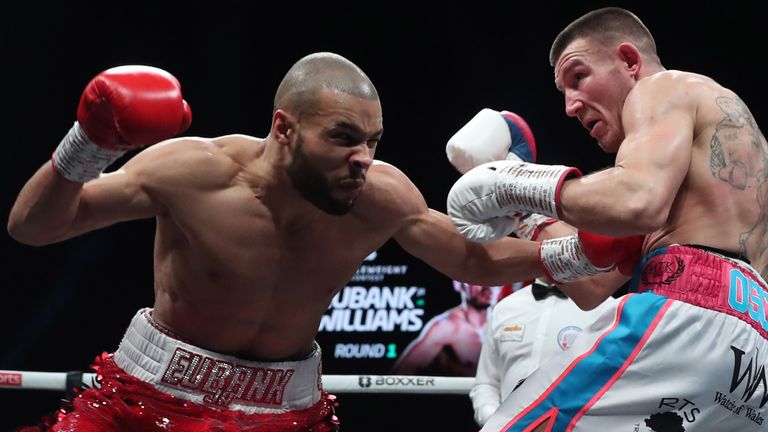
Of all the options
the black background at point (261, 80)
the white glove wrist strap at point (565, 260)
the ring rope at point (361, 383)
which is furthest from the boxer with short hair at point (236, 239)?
the black background at point (261, 80)

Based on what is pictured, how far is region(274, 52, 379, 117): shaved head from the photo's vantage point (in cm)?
200

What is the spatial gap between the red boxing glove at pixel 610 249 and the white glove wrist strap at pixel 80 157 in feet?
3.43

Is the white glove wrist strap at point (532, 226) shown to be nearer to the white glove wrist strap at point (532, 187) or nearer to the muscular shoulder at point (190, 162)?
the white glove wrist strap at point (532, 187)

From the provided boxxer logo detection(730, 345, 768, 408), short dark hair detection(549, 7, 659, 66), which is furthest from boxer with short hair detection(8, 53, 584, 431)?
boxxer logo detection(730, 345, 768, 408)

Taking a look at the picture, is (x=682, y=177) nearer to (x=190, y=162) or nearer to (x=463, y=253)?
(x=463, y=253)

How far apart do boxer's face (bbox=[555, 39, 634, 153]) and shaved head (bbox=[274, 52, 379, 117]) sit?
0.48 m

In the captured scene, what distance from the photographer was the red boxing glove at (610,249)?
1.96m

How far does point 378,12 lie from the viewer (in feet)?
18.7

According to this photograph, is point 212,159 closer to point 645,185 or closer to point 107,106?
point 107,106

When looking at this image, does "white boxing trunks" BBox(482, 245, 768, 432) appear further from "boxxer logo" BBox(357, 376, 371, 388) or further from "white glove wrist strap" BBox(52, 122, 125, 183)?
"boxxer logo" BBox(357, 376, 371, 388)

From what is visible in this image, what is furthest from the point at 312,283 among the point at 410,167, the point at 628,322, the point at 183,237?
the point at 410,167

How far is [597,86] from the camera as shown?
2.04 metres

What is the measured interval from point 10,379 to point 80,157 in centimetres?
171

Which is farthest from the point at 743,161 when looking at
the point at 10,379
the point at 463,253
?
the point at 10,379
